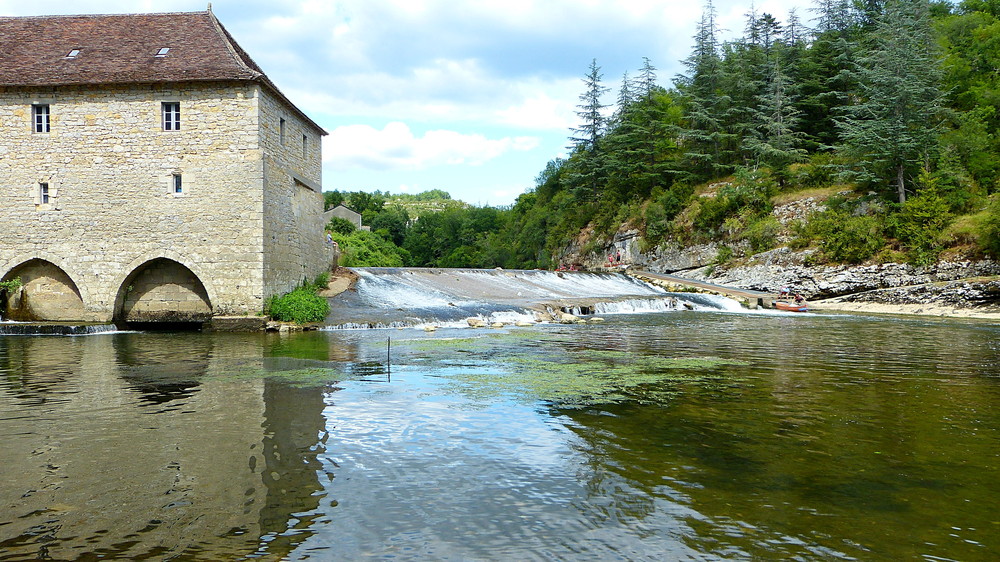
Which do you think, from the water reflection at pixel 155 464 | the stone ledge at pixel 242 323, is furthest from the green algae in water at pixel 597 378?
the stone ledge at pixel 242 323

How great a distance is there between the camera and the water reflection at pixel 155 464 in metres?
4.14

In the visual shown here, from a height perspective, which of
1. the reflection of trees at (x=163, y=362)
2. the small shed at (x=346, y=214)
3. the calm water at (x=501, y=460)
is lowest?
the calm water at (x=501, y=460)

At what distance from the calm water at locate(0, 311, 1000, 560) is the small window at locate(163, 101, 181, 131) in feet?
32.6

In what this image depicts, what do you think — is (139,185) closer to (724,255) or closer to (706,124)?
(724,255)

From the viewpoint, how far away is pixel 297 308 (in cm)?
1966

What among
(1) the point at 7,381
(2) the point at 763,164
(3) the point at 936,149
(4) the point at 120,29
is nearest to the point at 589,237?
(2) the point at 763,164

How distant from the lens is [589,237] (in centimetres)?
5006

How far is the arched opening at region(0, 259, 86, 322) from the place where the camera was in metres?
20.5

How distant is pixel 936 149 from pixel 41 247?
130ft

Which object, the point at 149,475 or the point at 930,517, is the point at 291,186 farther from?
the point at 930,517

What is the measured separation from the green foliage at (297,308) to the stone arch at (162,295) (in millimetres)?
2265

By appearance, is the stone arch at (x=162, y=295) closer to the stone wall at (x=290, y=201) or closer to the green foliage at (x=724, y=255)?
the stone wall at (x=290, y=201)

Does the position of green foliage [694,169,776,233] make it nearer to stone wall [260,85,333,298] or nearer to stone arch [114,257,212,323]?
stone wall [260,85,333,298]

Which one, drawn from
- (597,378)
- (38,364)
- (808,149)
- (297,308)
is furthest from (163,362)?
(808,149)
